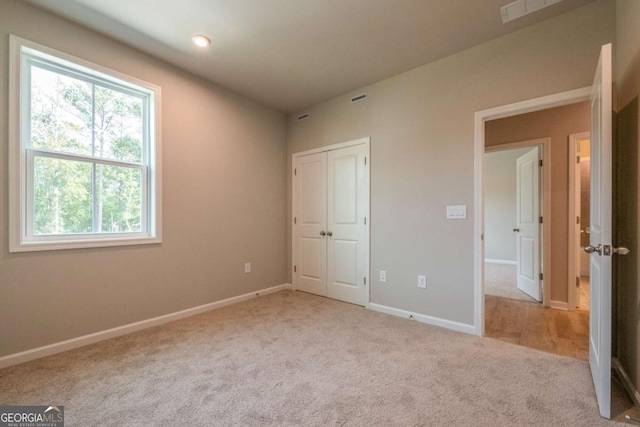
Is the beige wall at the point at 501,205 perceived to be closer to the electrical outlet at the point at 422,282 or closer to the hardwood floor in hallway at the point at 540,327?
the hardwood floor in hallway at the point at 540,327

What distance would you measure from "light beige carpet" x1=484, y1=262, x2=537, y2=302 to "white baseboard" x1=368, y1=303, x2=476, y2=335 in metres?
1.71

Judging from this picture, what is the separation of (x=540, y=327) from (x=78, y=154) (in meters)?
4.59

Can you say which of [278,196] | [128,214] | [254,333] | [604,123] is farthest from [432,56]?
[128,214]

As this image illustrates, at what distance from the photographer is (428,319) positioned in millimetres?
2949

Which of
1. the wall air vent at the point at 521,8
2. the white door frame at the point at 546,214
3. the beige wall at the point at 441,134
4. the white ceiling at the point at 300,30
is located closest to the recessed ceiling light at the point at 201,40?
the white ceiling at the point at 300,30

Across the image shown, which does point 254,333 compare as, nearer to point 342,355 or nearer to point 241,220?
point 342,355

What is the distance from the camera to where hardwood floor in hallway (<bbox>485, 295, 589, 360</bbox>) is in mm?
2400

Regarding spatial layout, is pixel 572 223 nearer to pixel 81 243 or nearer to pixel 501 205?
pixel 501 205

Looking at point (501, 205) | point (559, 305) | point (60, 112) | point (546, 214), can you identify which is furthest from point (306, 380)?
point (501, 205)

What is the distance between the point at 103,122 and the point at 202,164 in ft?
3.19

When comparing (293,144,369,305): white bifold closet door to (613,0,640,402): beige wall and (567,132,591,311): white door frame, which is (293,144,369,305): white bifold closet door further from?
(567,132,591,311): white door frame

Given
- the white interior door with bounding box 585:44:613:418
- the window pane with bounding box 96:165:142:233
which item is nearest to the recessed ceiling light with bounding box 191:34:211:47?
the window pane with bounding box 96:165:142:233

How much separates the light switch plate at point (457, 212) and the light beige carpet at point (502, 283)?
79.8 inches

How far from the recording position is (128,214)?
9.19 ft
